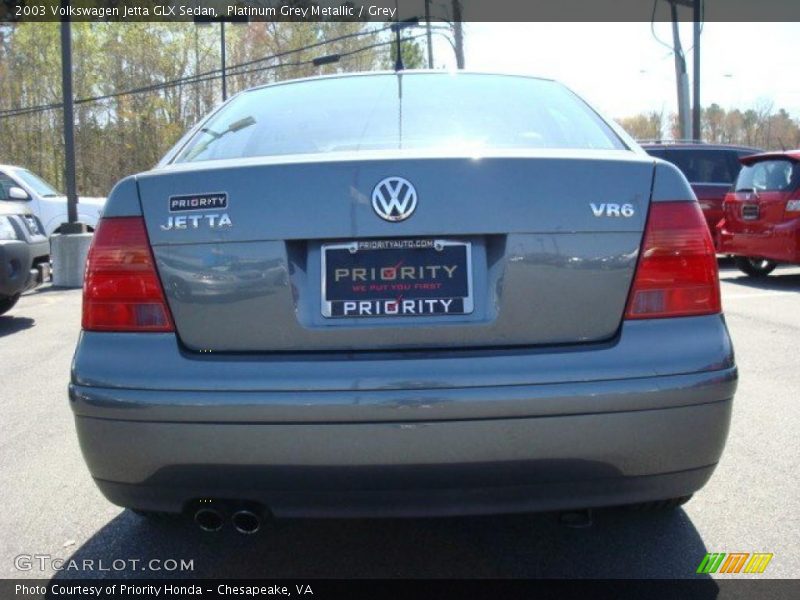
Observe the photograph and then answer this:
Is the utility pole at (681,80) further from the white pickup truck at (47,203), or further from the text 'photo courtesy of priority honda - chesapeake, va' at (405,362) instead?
the text 'photo courtesy of priority honda - chesapeake, va' at (405,362)

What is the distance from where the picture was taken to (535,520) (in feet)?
10.6

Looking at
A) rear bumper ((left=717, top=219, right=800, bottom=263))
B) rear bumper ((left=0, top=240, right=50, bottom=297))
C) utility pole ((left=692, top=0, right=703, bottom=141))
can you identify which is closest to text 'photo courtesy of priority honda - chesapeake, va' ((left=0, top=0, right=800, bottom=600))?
rear bumper ((left=0, top=240, right=50, bottom=297))

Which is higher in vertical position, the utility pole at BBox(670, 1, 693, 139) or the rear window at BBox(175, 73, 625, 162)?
the utility pole at BBox(670, 1, 693, 139)

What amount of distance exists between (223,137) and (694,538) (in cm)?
215

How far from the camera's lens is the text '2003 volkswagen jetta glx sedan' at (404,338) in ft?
7.24

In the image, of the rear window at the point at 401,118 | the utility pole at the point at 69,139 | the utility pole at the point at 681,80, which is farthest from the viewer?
the utility pole at the point at 681,80

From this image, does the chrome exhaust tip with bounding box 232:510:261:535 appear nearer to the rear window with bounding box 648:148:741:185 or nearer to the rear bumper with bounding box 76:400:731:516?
the rear bumper with bounding box 76:400:731:516

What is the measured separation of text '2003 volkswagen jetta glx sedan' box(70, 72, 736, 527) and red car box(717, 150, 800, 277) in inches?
336

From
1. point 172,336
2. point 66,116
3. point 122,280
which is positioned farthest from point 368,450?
point 66,116

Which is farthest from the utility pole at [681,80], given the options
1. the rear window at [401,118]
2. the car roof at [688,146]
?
the rear window at [401,118]

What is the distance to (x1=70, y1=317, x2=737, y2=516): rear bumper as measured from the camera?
220 cm

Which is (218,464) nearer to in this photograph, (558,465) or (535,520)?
(558,465)

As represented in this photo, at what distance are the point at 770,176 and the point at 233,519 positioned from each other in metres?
9.88

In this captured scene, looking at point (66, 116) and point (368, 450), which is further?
point (66, 116)
